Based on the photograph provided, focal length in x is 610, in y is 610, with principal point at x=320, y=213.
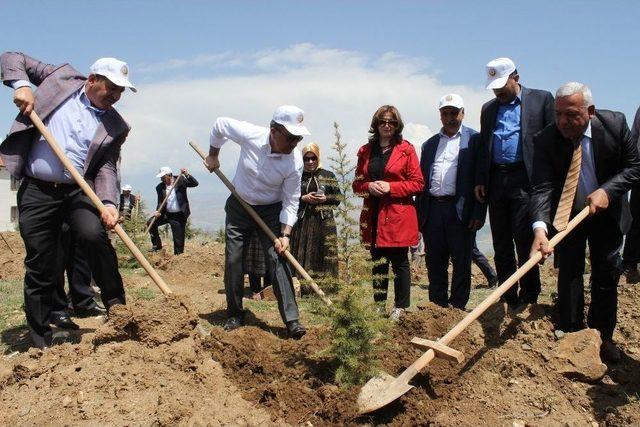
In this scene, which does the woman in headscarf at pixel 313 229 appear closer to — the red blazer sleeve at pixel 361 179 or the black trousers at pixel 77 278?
the red blazer sleeve at pixel 361 179

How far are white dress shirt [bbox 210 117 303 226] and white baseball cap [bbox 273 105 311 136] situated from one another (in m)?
0.42

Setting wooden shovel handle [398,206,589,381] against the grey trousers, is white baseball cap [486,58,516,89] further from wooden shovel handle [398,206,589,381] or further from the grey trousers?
the grey trousers

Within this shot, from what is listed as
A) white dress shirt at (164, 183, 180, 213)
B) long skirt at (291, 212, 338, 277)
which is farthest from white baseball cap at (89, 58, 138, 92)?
white dress shirt at (164, 183, 180, 213)

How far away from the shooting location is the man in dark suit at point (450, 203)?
5.62 metres

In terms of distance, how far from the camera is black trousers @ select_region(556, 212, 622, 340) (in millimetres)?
4641

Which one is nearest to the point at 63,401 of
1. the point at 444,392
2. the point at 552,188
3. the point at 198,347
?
the point at 198,347

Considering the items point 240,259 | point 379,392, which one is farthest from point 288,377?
point 240,259

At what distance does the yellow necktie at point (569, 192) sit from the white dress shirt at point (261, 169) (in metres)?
2.21

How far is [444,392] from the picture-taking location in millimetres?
4105

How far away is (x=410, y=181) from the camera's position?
5.63 meters

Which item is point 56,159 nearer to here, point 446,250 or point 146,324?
point 146,324

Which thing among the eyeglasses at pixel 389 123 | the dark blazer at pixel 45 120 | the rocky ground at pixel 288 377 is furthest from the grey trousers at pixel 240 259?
the eyeglasses at pixel 389 123

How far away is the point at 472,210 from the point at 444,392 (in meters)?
2.06

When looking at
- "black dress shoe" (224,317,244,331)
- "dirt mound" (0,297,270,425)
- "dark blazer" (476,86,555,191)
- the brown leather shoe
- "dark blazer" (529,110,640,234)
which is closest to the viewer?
"dirt mound" (0,297,270,425)
